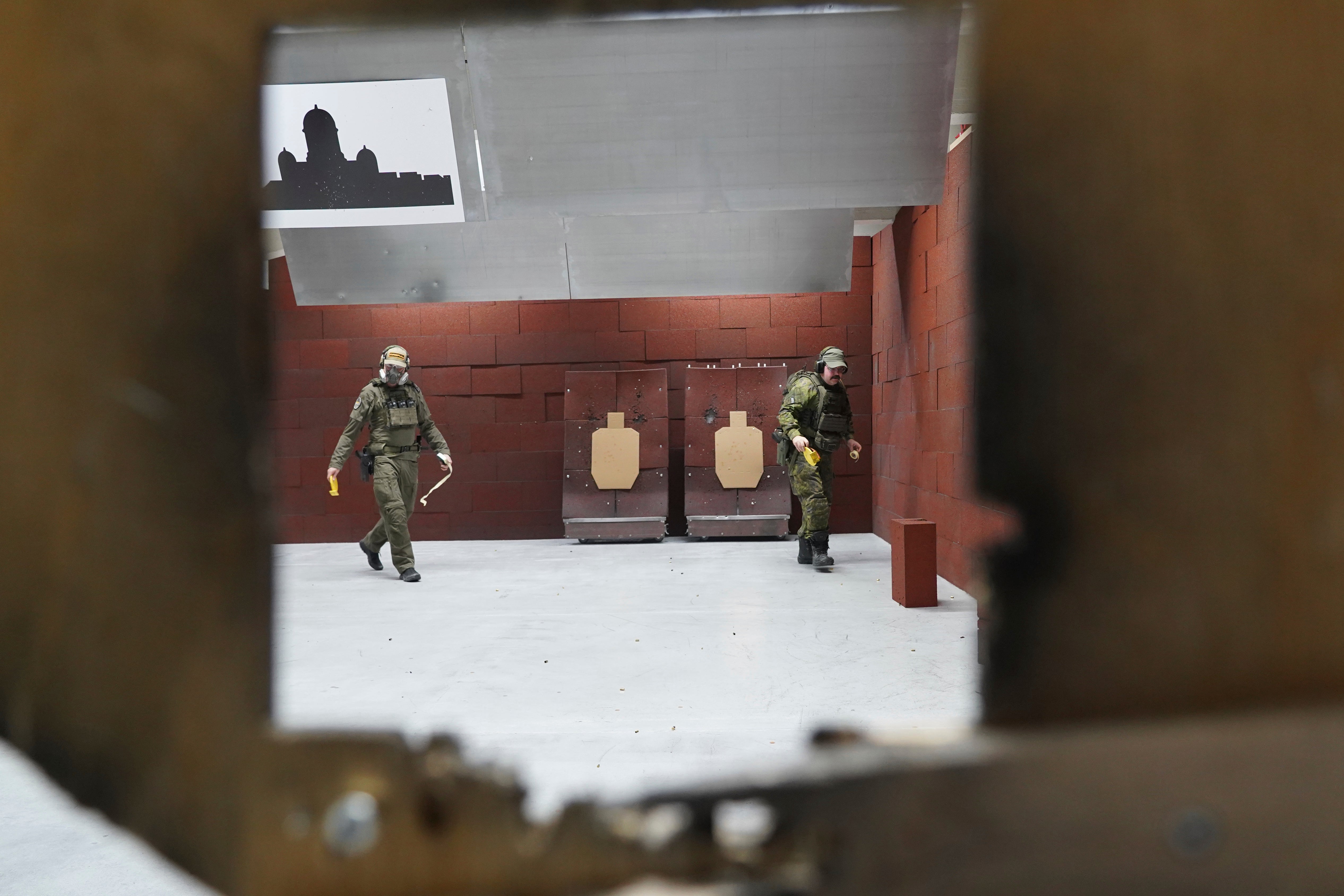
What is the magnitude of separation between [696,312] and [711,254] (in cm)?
112

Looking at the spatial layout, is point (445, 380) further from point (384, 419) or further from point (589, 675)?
point (589, 675)

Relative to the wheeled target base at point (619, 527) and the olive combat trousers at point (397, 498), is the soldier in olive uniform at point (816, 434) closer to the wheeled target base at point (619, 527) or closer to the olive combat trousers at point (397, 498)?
the wheeled target base at point (619, 527)

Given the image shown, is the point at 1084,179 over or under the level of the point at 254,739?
over

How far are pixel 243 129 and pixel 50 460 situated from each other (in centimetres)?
27

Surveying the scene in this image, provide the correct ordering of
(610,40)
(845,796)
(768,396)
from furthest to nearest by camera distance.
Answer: (768,396) → (610,40) → (845,796)

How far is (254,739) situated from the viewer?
0.59m

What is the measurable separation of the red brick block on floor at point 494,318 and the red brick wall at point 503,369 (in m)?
0.01

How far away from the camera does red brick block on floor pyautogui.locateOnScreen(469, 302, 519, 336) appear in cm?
826

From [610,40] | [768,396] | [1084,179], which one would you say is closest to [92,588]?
[1084,179]

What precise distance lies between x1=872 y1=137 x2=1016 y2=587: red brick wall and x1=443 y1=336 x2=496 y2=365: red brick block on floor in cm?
374

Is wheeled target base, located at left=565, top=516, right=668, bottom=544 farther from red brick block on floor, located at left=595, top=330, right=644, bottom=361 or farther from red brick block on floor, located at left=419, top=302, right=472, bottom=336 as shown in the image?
red brick block on floor, located at left=419, top=302, right=472, bottom=336

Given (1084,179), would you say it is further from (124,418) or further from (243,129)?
(124,418)

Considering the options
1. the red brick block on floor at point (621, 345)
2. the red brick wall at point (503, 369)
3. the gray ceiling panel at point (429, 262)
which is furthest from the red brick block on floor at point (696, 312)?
the gray ceiling panel at point (429, 262)

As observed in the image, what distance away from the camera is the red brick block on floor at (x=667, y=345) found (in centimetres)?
833
